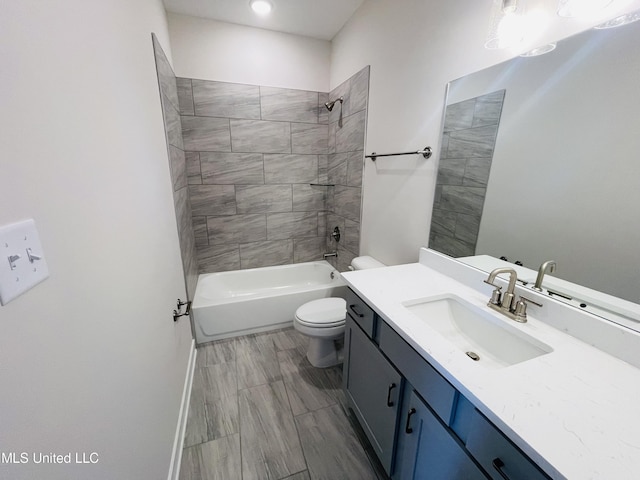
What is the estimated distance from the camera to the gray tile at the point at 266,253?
2.89 m

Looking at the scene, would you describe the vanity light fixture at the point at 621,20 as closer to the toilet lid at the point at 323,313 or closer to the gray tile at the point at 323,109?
the toilet lid at the point at 323,313

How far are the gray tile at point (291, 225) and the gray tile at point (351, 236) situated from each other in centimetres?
49

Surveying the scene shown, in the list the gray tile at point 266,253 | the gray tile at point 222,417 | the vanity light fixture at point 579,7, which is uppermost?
the vanity light fixture at point 579,7

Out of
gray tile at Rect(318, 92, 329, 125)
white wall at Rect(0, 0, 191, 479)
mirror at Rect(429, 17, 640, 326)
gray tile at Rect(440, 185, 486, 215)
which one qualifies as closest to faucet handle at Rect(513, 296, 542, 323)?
mirror at Rect(429, 17, 640, 326)

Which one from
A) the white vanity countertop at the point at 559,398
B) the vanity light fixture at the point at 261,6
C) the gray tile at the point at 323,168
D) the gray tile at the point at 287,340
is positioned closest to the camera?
the white vanity countertop at the point at 559,398

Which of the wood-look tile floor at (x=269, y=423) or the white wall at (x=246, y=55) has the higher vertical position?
the white wall at (x=246, y=55)

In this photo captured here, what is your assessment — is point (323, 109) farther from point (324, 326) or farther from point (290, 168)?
point (324, 326)

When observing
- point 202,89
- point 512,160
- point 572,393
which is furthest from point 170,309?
point 202,89

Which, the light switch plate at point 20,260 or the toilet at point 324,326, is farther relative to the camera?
the toilet at point 324,326

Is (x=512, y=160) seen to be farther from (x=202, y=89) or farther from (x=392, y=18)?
(x=202, y=89)

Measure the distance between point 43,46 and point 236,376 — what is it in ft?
6.39

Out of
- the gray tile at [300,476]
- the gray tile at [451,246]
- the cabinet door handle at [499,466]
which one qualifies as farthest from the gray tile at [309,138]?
the cabinet door handle at [499,466]

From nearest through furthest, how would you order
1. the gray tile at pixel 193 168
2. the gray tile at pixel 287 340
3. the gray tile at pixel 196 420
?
1. the gray tile at pixel 196 420
2. the gray tile at pixel 287 340
3. the gray tile at pixel 193 168

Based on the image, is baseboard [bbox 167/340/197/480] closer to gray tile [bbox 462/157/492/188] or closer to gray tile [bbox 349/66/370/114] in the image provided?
gray tile [bbox 462/157/492/188]
